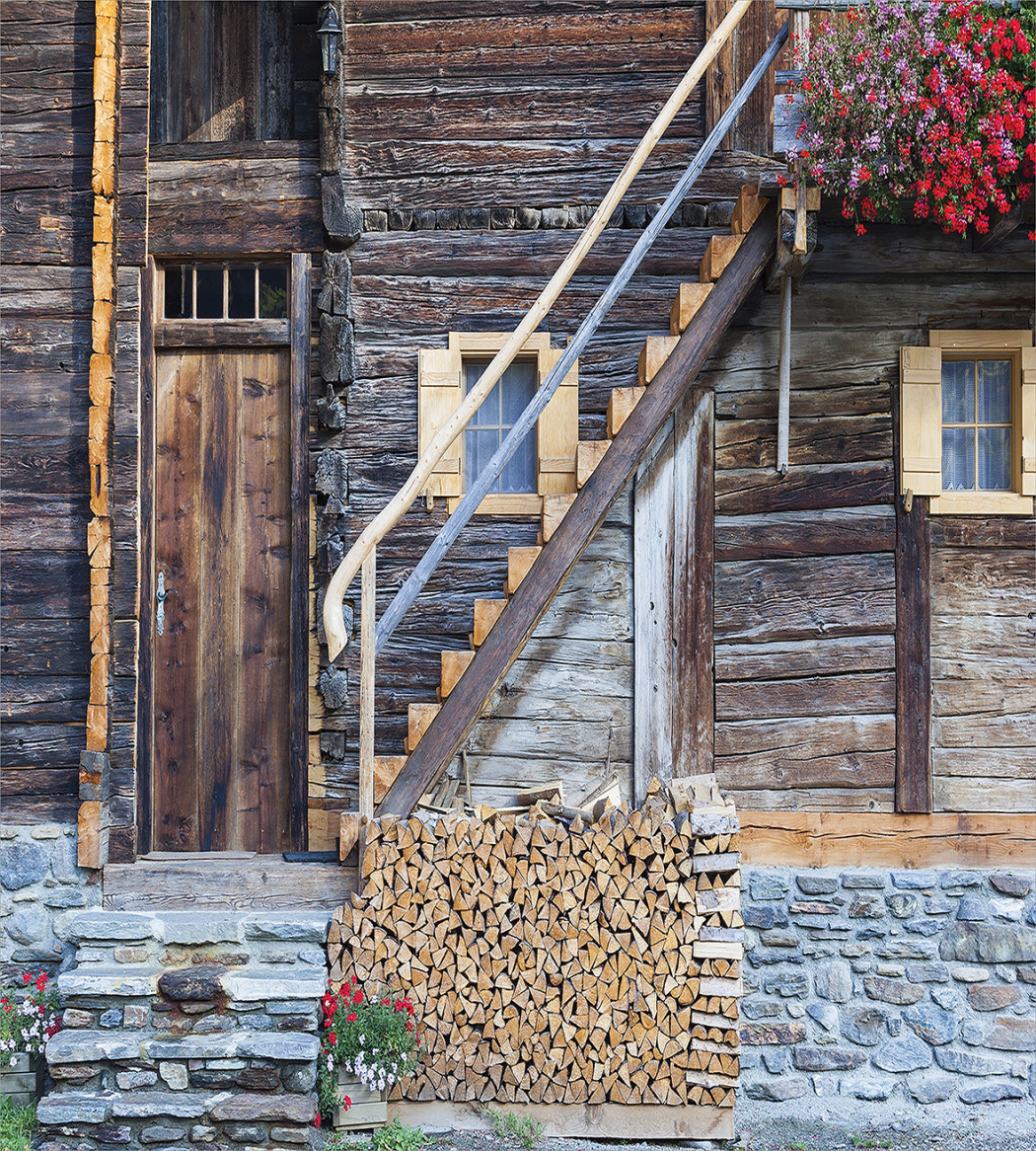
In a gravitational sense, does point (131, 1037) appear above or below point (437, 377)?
below

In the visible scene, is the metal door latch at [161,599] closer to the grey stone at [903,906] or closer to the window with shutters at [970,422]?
the window with shutters at [970,422]

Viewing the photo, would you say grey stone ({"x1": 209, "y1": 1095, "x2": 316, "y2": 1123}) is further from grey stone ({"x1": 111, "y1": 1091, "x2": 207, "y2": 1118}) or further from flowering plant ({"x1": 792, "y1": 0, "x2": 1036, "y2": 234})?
flowering plant ({"x1": 792, "y1": 0, "x2": 1036, "y2": 234})

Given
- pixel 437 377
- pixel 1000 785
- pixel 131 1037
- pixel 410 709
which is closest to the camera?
pixel 131 1037

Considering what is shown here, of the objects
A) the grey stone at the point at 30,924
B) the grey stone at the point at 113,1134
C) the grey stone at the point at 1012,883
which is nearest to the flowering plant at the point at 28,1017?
the grey stone at the point at 30,924

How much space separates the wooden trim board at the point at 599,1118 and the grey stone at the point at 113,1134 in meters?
1.13

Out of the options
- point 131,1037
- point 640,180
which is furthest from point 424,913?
point 640,180

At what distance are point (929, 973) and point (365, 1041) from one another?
314 cm

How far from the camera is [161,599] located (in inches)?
253

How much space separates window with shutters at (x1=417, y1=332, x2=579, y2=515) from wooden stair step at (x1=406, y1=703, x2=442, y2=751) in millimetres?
1615

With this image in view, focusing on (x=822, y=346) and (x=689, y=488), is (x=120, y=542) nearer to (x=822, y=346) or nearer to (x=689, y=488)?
(x=689, y=488)

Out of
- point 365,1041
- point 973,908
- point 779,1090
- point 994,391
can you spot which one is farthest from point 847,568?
point 365,1041

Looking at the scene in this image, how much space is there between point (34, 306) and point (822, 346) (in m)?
4.61

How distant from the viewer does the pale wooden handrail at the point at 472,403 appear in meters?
4.48

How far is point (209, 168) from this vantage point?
6.42m
